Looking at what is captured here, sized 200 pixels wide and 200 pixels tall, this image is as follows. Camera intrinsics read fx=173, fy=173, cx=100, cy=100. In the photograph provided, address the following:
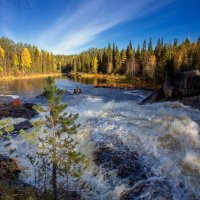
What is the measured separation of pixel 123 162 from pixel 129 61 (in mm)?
59147

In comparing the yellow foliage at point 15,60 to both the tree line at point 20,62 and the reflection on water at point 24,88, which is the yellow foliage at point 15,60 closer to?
the tree line at point 20,62

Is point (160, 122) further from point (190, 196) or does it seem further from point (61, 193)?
point (61, 193)

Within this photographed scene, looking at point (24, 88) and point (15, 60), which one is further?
point (15, 60)

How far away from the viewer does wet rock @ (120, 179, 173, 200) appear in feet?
21.3

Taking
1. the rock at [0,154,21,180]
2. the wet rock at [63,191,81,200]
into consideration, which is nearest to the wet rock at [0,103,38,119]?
the rock at [0,154,21,180]

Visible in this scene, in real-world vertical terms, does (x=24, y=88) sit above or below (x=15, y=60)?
below

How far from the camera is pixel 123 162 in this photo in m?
8.73

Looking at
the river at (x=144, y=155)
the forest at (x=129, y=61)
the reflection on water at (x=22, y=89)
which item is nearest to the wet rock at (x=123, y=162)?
the river at (x=144, y=155)

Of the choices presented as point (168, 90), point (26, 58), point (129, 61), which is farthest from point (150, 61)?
point (26, 58)

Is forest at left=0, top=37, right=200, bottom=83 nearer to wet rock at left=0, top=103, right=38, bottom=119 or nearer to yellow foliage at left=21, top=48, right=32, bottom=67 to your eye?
yellow foliage at left=21, top=48, right=32, bottom=67

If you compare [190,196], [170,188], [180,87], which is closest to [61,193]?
[170,188]

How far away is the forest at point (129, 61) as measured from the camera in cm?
4853

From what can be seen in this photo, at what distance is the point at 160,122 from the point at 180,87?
1034 centimetres

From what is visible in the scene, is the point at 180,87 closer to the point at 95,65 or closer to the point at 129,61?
the point at 129,61
